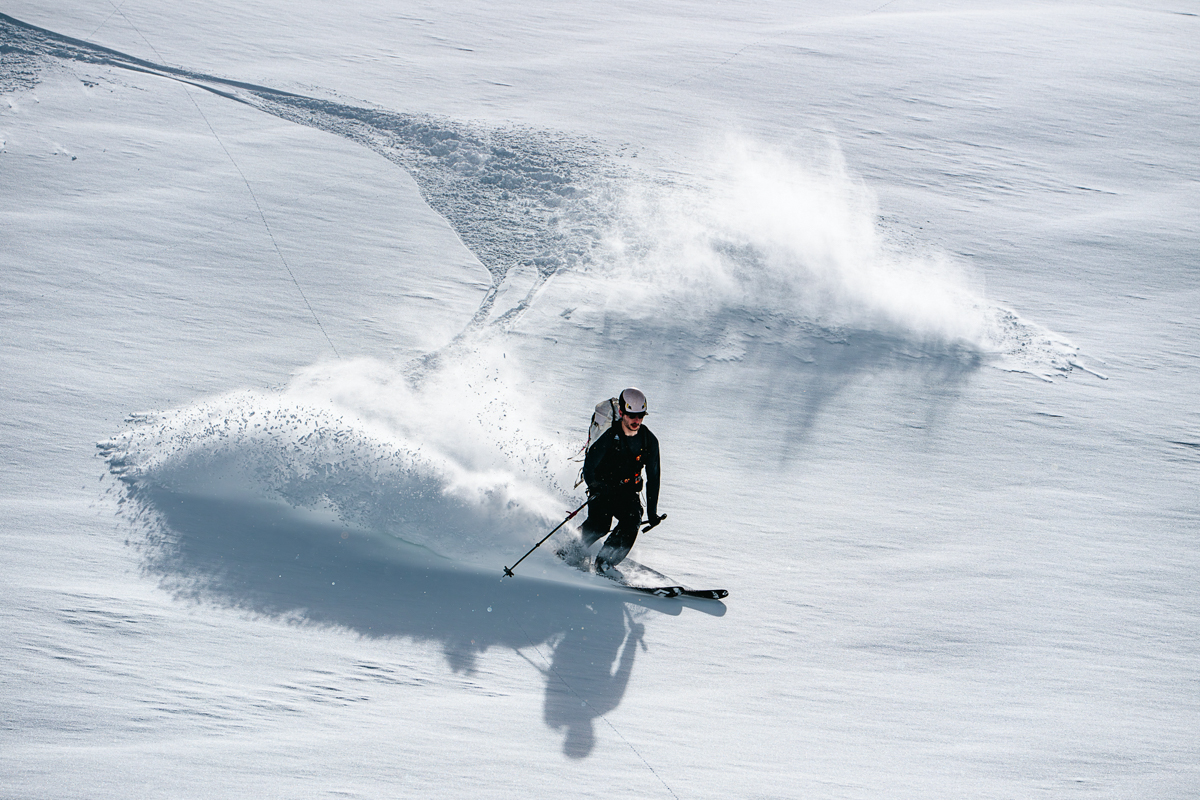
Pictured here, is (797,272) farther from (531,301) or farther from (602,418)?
(602,418)

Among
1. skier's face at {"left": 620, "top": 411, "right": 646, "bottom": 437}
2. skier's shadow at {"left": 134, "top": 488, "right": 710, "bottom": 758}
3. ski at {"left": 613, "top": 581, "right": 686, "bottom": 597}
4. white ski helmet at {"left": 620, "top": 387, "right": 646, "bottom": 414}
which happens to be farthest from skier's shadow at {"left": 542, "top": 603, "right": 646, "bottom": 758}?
white ski helmet at {"left": 620, "top": 387, "right": 646, "bottom": 414}

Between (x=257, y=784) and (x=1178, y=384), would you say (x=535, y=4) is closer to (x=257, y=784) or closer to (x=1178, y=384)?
(x=1178, y=384)

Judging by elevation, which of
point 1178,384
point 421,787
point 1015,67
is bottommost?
point 421,787

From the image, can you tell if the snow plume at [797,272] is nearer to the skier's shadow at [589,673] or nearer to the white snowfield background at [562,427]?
the white snowfield background at [562,427]

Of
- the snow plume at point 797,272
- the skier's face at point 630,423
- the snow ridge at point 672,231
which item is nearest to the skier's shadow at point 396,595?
the skier's face at point 630,423

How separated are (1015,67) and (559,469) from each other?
14.9 metres

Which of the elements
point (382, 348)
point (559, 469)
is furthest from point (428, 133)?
point (559, 469)

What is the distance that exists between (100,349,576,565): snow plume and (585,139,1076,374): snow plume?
322 centimetres

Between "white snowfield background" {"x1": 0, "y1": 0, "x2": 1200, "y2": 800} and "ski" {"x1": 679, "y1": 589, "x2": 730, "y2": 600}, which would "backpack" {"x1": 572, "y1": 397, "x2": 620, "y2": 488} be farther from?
"ski" {"x1": 679, "y1": 589, "x2": 730, "y2": 600}

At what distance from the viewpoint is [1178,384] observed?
328 inches

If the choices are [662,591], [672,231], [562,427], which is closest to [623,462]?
[662,591]

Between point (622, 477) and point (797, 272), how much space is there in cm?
506

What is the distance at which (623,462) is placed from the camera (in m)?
5.37

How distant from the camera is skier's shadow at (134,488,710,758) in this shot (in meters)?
4.77
